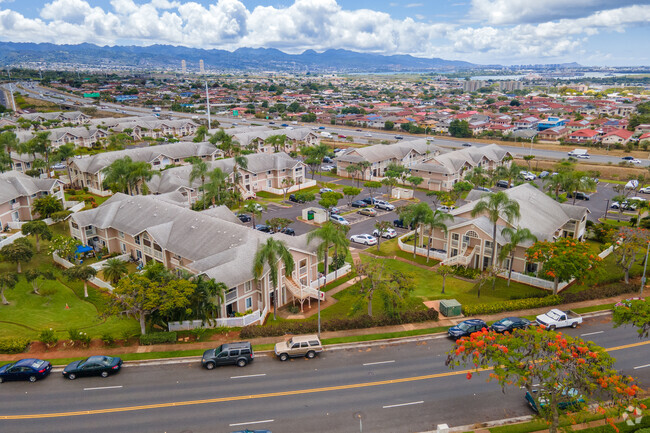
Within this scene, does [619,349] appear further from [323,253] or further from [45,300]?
[45,300]

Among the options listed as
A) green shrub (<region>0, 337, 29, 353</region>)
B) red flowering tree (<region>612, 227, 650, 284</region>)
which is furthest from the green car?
green shrub (<region>0, 337, 29, 353</region>)

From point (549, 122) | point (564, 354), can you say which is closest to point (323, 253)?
point (564, 354)

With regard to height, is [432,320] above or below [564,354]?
below

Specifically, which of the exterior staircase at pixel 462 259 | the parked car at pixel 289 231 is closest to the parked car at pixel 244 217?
the parked car at pixel 289 231

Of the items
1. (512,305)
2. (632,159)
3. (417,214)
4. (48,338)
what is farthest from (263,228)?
(632,159)

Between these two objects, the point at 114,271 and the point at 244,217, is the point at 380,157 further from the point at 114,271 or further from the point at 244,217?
the point at 114,271

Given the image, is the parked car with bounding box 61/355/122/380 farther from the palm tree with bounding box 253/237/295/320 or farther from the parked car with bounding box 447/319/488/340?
the parked car with bounding box 447/319/488/340
